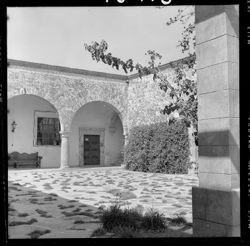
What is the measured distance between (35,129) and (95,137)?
308cm

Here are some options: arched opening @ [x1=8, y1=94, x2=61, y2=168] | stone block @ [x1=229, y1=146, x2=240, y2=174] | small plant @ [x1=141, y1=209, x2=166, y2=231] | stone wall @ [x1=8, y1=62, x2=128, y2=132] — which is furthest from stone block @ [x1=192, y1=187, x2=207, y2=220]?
arched opening @ [x1=8, y1=94, x2=61, y2=168]

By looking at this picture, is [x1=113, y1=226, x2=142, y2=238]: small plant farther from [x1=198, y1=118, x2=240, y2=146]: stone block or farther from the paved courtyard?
[x1=198, y1=118, x2=240, y2=146]: stone block

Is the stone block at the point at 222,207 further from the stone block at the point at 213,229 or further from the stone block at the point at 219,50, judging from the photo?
the stone block at the point at 219,50

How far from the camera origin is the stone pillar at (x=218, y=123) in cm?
289

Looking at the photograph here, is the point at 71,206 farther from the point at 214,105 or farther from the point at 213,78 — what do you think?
the point at 213,78

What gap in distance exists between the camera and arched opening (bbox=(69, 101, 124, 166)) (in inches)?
657

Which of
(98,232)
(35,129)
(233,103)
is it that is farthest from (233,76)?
(35,129)

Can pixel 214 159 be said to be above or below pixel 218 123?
below

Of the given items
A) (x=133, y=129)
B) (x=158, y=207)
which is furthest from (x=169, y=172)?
(x=158, y=207)

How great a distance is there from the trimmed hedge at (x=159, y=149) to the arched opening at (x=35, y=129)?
12.7 ft

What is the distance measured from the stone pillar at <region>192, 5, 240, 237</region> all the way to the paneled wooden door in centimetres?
1399

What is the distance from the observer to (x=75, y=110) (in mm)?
14828
